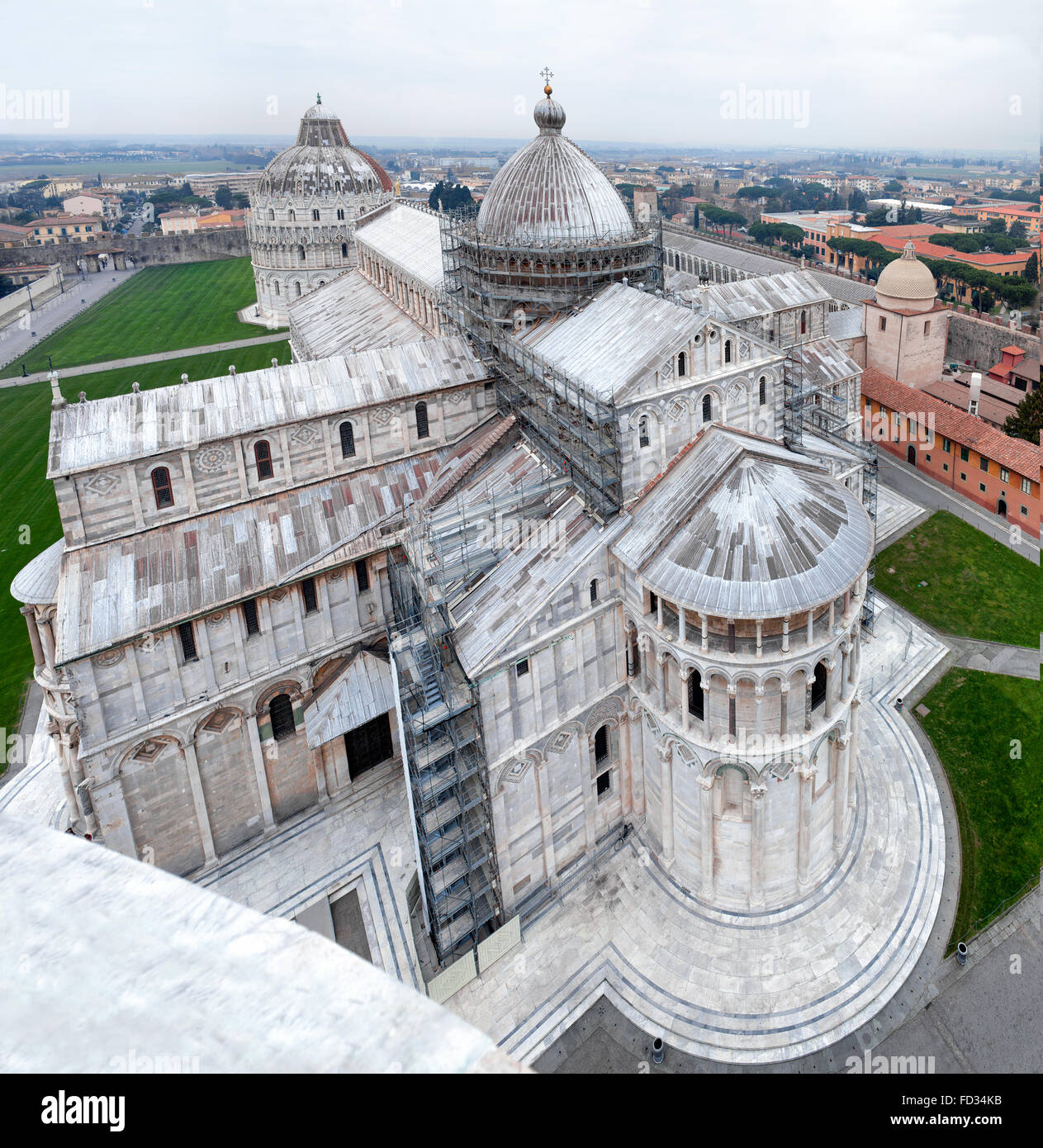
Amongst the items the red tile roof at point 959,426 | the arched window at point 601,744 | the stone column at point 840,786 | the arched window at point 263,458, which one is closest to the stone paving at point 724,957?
the stone column at point 840,786

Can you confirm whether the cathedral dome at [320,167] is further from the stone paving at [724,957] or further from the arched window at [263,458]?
the stone paving at [724,957]

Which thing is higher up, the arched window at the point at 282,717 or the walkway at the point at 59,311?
the walkway at the point at 59,311

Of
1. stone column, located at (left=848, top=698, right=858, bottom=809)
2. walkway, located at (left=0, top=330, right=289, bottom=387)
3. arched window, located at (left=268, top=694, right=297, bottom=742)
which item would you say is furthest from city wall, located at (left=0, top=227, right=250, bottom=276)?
stone column, located at (left=848, top=698, right=858, bottom=809)

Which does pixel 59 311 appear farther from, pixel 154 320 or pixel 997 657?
pixel 997 657

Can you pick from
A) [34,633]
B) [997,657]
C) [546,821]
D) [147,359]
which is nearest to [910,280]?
[997,657]

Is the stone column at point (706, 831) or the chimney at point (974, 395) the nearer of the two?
the stone column at point (706, 831)

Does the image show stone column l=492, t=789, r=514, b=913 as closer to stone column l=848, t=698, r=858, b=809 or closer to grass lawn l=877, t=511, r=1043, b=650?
stone column l=848, t=698, r=858, b=809
